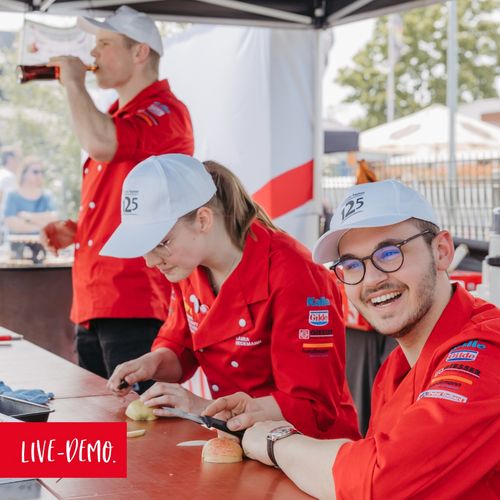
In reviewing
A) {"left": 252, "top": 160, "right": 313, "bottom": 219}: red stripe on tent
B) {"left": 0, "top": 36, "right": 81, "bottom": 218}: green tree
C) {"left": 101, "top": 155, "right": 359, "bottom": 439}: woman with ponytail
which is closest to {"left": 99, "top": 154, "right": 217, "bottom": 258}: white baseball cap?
{"left": 101, "top": 155, "right": 359, "bottom": 439}: woman with ponytail

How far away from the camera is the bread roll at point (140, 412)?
207 centimetres

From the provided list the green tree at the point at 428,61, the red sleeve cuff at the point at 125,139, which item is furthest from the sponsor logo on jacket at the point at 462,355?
the green tree at the point at 428,61

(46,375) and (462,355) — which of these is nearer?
(462,355)

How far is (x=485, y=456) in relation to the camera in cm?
137

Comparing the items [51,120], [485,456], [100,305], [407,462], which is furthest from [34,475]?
[51,120]

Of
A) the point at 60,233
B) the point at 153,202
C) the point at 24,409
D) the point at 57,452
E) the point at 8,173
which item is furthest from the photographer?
the point at 8,173

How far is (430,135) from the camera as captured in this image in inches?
612

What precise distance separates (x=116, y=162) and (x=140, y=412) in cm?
135

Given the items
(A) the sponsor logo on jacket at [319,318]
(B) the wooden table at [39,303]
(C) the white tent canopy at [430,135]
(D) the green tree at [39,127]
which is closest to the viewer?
(A) the sponsor logo on jacket at [319,318]

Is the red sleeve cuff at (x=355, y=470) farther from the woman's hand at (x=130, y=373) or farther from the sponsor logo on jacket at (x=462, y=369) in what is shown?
the woman's hand at (x=130, y=373)

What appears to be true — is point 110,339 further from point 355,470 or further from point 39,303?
point 39,303

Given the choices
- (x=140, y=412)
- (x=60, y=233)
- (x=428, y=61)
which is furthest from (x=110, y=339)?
(x=428, y=61)

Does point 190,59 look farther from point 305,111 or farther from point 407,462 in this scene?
point 407,462

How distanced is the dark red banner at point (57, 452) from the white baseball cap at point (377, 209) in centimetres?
56
